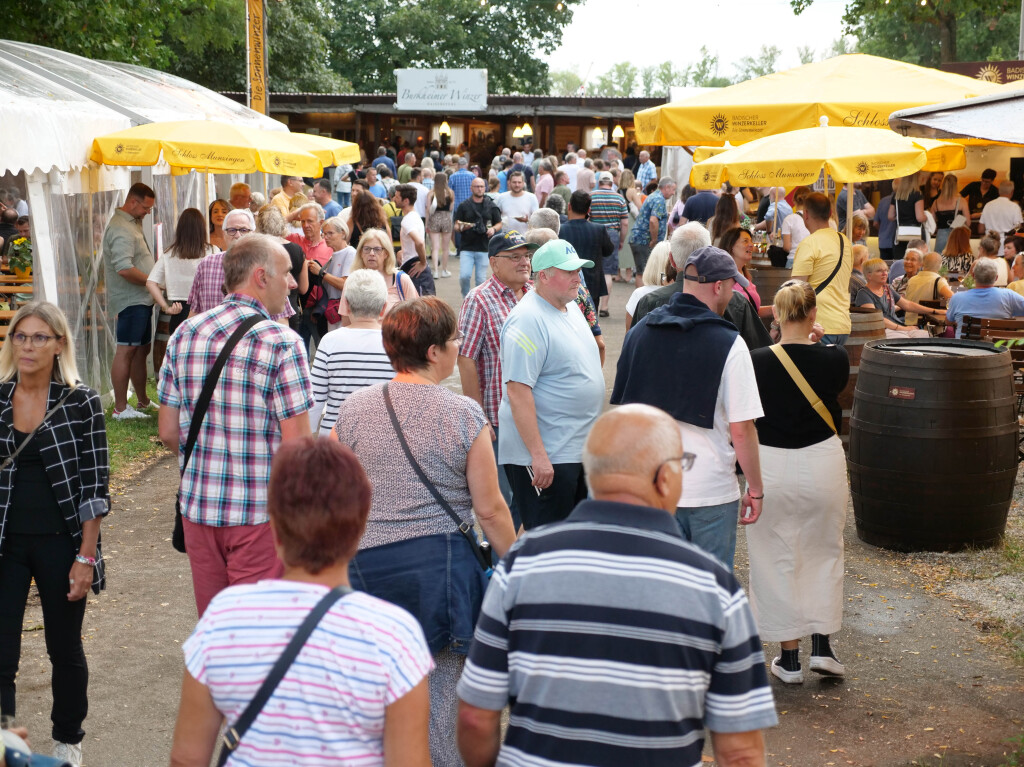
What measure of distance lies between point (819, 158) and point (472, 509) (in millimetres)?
6069

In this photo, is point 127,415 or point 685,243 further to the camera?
point 127,415

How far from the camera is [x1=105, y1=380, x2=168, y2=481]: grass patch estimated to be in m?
9.12

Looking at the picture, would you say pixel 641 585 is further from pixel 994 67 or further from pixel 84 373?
pixel 994 67

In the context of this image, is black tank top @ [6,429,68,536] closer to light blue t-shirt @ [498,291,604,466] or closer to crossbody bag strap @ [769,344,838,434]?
light blue t-shirt @ [498,291,604,466]

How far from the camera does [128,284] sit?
1039 cm

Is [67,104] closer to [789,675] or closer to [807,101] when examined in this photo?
[807,101]

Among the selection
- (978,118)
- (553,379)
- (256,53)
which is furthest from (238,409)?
(256,53)

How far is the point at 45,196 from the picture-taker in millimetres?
9844

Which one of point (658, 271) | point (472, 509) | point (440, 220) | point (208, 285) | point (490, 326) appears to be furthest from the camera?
point (440, 220)

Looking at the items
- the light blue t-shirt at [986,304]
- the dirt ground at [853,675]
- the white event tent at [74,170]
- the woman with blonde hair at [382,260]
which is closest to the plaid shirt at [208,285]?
the woman with blonde hair at [382,260]

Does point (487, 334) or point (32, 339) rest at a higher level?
point (32, 339)

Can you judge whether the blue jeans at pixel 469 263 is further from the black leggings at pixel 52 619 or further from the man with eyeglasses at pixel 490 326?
the black leggings at pixel 52 619

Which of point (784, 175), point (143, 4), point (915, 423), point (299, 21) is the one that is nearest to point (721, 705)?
point (915, 423)

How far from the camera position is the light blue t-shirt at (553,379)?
5145mm
